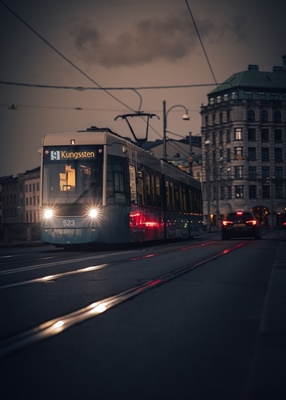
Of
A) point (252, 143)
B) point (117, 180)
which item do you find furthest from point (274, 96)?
point (117, 180)

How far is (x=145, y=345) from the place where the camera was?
19.1 feet

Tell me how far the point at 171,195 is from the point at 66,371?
28335mm

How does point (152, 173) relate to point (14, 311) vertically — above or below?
above

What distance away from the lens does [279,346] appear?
595cm

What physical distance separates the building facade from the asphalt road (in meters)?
105

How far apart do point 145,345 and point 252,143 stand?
112621 millimetres

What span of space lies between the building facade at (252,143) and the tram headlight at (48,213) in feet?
302

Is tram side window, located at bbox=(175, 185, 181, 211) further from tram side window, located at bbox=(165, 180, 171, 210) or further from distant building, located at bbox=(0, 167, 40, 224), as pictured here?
distant building, located at bbox=(0, 167, 40, 224)

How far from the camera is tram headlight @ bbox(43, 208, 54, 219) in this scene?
2308cm

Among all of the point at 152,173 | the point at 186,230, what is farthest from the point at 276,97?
the point at 152,173

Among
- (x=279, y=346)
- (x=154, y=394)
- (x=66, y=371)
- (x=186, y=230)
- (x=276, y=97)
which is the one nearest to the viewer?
(x=154, y=394)

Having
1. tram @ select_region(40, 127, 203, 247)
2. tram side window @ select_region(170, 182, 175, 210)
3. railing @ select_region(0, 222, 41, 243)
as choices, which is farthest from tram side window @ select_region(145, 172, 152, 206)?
railing @ select_region(0, 222, 41, 243)

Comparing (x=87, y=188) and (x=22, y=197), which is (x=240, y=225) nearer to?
(x=87, y=188)

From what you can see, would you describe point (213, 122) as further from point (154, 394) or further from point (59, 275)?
point (154, 394)
